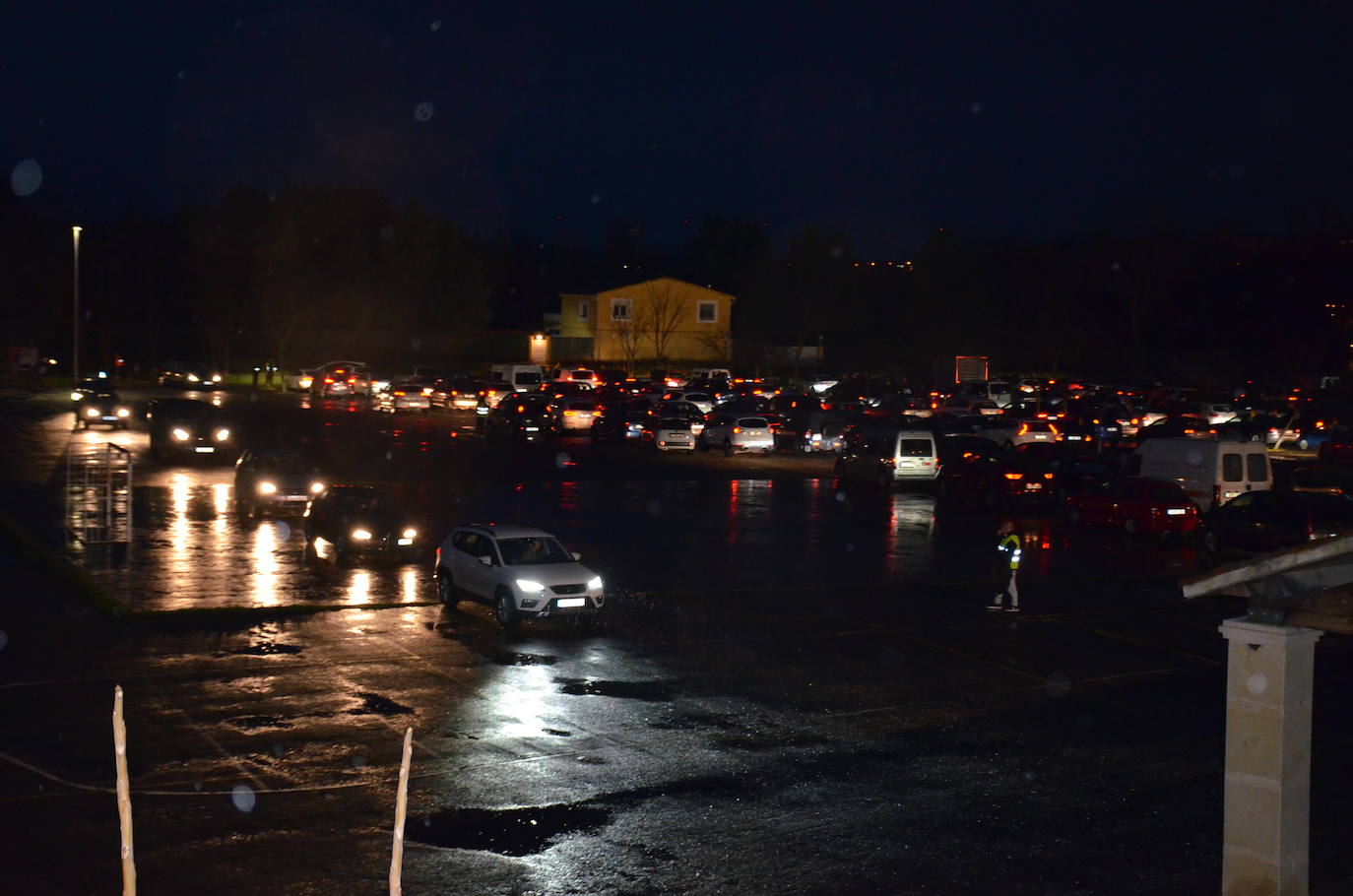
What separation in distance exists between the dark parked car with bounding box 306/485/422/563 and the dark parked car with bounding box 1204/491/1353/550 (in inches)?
652

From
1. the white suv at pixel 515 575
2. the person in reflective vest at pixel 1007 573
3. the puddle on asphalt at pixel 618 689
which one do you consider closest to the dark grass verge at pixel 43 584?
the white suv at pixel 515 575

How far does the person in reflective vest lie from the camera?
69.5ft

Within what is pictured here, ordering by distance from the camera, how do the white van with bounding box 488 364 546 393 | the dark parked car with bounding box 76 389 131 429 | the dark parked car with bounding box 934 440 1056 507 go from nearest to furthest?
the dark parked car with bounding box 934 440 1056 507
the dark parked car with bounding box 76 389 131 429
the white van with bounding box 488 364 546 393

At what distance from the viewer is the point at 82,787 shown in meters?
11.2

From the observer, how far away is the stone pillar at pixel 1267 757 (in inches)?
337

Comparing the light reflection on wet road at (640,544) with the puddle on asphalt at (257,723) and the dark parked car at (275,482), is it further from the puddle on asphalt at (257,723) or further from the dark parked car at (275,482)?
the puddle on asphalt at (257,723)

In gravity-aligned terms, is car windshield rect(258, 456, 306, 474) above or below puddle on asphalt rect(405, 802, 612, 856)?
above

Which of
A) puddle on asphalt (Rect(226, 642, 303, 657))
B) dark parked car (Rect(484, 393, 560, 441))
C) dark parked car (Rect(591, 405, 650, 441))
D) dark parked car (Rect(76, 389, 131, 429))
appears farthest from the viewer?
dark parked car (Rect(484, 393, 560, 441))

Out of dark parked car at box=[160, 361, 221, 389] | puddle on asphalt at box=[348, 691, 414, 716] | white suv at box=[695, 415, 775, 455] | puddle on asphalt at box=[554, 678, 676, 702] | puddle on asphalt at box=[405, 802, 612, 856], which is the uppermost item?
dark parked car at box=[160, 361, 221, 389]

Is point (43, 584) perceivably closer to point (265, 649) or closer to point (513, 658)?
point (265, 649)

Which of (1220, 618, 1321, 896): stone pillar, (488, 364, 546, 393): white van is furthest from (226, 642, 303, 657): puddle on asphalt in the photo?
(488, 364, 546, 393): white van

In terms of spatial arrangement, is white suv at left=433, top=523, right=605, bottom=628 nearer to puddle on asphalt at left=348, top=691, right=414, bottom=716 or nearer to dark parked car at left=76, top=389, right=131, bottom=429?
puddle on asphalt at left=348, top=691, right=414, bottom=716

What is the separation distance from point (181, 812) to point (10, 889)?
1.81 m

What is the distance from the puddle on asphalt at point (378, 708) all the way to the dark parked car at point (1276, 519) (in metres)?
18.7
